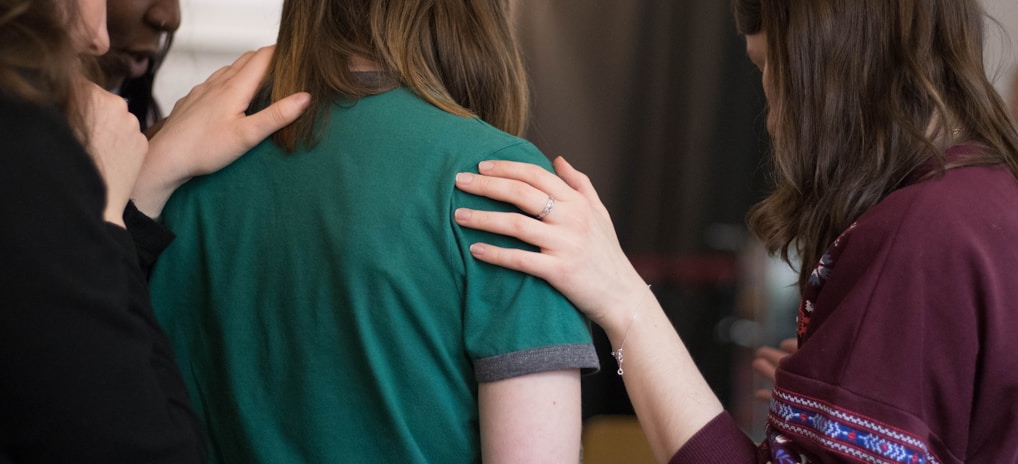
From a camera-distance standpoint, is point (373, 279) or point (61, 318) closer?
point (61, 318)

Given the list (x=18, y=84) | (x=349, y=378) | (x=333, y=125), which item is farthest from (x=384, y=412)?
(x=18, y=84)

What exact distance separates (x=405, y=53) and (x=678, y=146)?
169 cm

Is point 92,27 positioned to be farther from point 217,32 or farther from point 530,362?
point 217,32

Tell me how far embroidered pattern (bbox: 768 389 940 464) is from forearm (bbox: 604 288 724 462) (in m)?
0.14

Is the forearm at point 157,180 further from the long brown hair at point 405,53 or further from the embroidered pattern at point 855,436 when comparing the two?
the embroidered pattern at point 855,436

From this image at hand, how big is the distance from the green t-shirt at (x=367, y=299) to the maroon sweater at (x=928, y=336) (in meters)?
0.28

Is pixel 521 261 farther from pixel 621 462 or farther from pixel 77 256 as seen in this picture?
pixel 621 462

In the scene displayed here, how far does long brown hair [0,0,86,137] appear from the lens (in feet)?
2.11

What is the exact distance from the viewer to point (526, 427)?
86cm

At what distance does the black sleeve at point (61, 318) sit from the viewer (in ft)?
2.01

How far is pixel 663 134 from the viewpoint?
2.51 meters

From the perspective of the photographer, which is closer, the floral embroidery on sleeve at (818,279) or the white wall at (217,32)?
the floral embroidery on sleeve at (818,279)

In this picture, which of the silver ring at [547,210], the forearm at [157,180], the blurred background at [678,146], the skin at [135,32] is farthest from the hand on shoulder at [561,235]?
the blurred background at [678,146]

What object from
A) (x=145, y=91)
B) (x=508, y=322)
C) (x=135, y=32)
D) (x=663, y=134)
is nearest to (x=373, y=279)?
(x=508, y=322)
